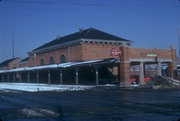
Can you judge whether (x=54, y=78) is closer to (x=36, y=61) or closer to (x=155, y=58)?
(x=36, y=61)

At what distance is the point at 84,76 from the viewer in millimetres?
52281

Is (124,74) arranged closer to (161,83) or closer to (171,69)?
(161,83)

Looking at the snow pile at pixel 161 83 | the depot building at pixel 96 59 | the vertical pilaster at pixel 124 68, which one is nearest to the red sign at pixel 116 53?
the depot building at pixel 96 59

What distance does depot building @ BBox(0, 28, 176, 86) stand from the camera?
125ft

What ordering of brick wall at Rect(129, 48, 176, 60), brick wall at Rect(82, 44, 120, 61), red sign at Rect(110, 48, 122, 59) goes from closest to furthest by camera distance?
red sign at Rect(110, 48, 122, 59) → brick wall at Rect(129, 48, 176, 60) → brick wall at Rect(82, 44, 120, 61)

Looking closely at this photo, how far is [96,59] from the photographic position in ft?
178

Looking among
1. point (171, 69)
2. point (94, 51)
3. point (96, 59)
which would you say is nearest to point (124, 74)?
point (171, 69)

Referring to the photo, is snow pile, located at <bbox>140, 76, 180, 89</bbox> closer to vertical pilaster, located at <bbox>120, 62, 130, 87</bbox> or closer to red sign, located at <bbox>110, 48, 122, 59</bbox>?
Result: vertical pilaster, located at <bbox>120, 62, 130, 87</bbox>

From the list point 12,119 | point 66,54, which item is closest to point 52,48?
point 66,54

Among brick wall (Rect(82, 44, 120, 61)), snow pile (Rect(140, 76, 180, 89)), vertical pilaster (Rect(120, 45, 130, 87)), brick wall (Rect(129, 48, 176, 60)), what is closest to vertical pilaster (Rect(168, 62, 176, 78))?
brick wall (Rect(129, 48, 176, 60))

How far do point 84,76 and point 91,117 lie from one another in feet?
136

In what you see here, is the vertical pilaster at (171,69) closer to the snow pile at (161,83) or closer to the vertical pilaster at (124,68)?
the snow pile at (161,83)

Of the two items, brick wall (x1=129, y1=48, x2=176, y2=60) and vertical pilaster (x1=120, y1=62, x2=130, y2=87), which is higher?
brick wall (x1=129, y1=48, x2=176, y2=60)

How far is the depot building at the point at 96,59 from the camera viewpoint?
38.1m
